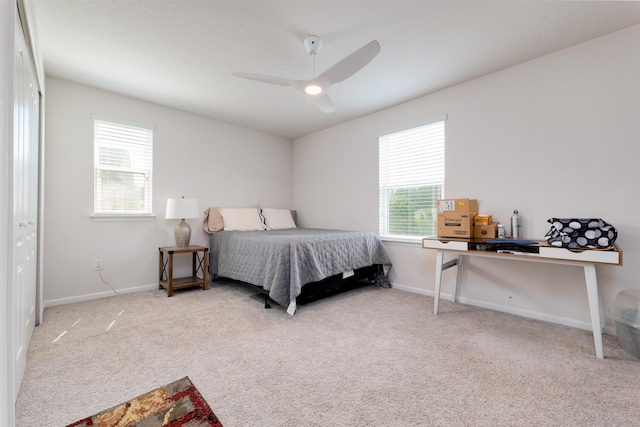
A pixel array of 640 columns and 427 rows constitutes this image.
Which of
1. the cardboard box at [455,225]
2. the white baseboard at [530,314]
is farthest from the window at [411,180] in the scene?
the white baseboard at [530,314]

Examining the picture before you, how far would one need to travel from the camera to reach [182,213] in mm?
3473

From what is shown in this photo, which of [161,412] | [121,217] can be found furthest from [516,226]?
[121,217]

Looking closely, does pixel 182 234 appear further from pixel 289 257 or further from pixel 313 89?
pixel 313 89

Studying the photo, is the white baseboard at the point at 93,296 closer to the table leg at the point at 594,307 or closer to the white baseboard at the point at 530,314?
the white baseboard at the point at 530,314

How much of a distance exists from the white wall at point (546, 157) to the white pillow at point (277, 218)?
6.45 feet

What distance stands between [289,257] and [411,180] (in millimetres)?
1873

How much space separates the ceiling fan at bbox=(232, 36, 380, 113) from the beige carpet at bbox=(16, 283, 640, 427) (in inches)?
77.8

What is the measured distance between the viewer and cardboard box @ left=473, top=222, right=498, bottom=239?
268 cm

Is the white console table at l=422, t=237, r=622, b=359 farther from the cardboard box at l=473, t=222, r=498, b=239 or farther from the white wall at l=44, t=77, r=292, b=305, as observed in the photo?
the white wall at l=44, t=77, r=292, b=305

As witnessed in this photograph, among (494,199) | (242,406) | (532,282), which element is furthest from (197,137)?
(532,282)

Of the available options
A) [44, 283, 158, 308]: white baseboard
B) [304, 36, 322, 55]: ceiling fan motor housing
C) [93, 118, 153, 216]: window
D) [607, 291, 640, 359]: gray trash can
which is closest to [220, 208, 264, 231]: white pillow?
[93, 118, 153, 216]: window

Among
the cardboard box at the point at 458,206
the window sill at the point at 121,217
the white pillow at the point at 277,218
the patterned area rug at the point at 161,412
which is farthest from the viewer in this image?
the white pillow at the point at 277,218

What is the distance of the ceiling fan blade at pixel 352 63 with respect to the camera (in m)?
1.82

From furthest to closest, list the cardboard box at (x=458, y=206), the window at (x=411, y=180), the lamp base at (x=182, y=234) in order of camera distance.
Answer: the lamp base at (x=182, y=234) < the window at (x=411, y=180) < the cardboard box at (x=458, y=206)
